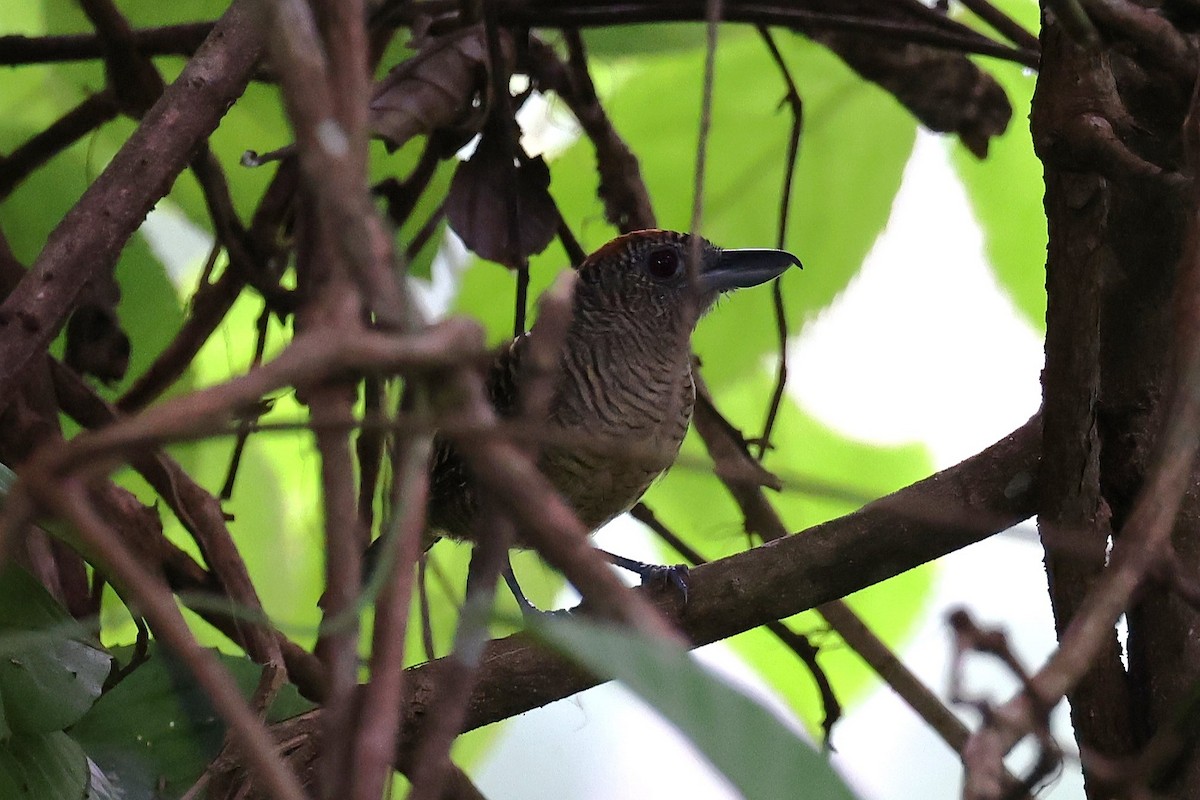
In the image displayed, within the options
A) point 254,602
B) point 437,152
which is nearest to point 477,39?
point 437,152

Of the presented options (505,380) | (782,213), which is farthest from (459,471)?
(782,213)

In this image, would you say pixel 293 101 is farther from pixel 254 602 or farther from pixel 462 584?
pixel 462 584

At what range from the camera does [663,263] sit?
198 cm

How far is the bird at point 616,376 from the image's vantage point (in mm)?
1656

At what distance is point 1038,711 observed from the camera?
1.48ft

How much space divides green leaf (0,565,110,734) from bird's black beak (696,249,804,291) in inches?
37.3

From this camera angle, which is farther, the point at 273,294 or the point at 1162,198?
the point at 273,294

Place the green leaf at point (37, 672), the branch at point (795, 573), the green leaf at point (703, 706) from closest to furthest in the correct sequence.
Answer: the green leaf at point (703, 706) → the green leaf at point (37, 672) → the branch at point (795, 573)

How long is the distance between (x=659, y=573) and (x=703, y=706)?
39.3 inches

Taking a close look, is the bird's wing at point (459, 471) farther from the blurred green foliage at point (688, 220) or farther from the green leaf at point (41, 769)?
the green leaf at point (41, 769)

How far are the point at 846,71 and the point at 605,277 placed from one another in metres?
0.46

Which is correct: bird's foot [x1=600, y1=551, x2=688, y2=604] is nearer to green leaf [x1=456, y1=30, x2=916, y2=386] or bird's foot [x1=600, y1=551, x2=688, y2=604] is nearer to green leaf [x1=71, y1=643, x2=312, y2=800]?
green leaf [x1=456, y1=30, x2=916, y2=386]

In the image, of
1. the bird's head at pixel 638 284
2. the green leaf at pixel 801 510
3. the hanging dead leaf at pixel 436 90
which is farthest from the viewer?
the bird's head at pixel 638 284

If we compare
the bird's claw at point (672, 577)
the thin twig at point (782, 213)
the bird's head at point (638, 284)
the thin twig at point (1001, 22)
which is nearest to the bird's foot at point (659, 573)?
the bird's claw at point (672, 577)
